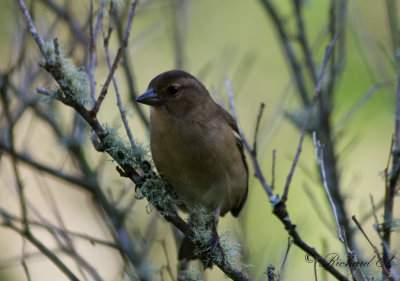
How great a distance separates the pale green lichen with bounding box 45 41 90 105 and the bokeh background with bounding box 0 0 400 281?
1501 mm

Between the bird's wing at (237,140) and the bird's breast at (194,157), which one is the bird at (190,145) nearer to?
the bird's breast at (194,157)

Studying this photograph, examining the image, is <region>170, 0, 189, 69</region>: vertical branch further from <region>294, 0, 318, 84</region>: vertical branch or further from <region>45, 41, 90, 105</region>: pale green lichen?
<region>45, 41, 90, 105</region>: pale green lichen

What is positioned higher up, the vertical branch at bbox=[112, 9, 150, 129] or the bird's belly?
the vertical branch at bbox=[112, 9, 150, 129]

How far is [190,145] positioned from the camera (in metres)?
4.46

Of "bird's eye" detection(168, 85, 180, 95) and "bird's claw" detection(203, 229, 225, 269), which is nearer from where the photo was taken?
"bird's claw" detection(203, 229, 225, 269)

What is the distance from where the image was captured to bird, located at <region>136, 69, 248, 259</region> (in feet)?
14.5

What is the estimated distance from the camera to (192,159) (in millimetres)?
4438

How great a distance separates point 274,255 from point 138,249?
4.16 feet

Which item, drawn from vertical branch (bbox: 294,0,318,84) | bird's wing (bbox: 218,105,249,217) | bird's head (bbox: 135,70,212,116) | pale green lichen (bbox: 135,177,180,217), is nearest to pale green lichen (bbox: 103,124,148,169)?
pale green lichen (bbox: 135,177,180,217)

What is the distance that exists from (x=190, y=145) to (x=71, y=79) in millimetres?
1422

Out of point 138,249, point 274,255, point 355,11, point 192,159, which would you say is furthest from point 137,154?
point 355,11

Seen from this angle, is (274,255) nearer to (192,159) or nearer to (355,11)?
(192,159)

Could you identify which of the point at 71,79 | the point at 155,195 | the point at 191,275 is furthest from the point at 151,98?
the point at 191,275

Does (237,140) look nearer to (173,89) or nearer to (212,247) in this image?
(173,89)
